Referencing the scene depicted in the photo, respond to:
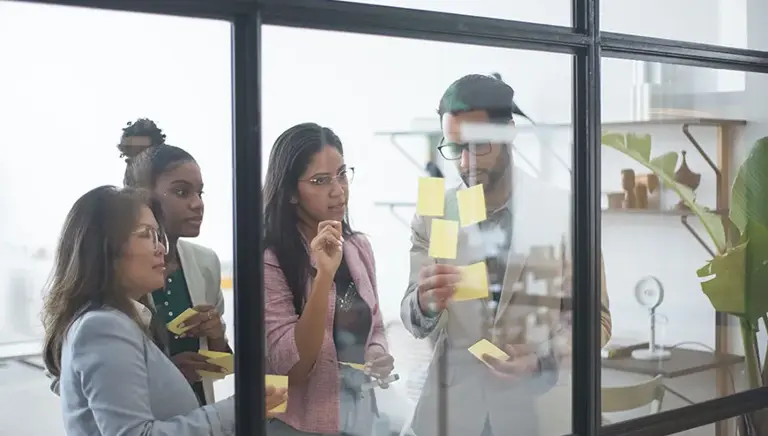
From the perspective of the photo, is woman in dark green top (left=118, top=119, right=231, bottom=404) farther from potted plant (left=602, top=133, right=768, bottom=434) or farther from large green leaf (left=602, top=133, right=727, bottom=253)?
potted plant (left=602, top=133, right=768, bottom=434)

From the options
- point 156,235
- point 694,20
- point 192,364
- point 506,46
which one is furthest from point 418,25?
point 694,20

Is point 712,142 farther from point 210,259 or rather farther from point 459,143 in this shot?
point 210,259

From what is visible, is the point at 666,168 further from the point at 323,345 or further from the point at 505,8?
the point at 323,345

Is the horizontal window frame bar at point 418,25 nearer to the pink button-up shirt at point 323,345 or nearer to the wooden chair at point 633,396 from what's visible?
the pink button-up shirt at point 323,345

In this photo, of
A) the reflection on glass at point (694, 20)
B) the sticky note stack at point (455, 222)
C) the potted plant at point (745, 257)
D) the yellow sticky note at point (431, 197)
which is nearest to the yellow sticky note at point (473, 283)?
the sticky note stack at point (455, 222)

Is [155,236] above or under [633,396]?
above

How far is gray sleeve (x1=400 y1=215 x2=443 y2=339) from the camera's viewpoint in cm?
149

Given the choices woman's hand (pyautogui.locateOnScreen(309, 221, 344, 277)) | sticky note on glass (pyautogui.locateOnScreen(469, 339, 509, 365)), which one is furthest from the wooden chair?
woman's hand (pyautogui.locateOnScreen(309, 221, 344, 277))

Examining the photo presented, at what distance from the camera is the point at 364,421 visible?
1.44m

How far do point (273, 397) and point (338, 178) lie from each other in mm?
368

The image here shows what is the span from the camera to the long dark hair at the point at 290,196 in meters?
1.33

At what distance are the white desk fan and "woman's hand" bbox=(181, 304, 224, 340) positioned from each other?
3.22 ft

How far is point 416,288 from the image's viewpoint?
59.6 inches

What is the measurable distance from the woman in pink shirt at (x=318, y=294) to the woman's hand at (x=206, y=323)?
76 millimetres
